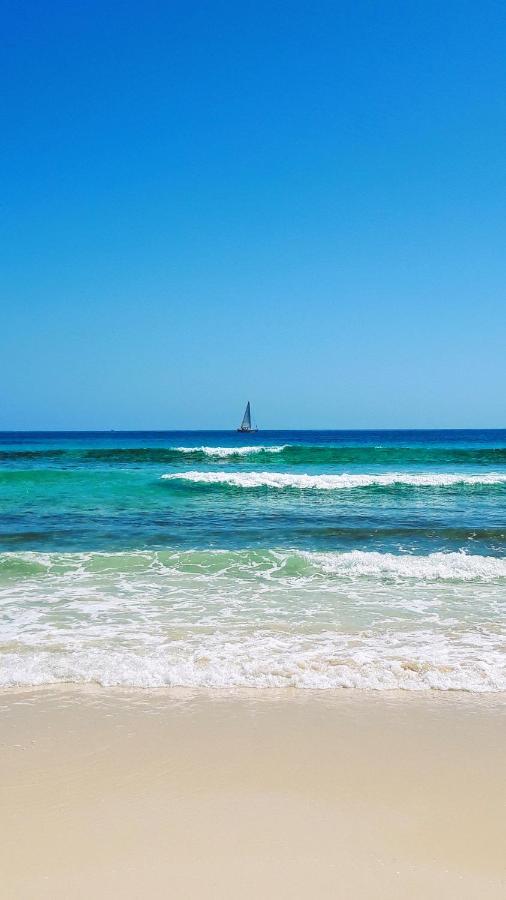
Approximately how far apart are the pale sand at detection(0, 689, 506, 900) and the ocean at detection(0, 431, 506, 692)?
0.55m

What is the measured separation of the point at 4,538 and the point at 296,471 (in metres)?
18.3

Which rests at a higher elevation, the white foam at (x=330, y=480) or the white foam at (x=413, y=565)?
the white foam at (x=330, y=480)

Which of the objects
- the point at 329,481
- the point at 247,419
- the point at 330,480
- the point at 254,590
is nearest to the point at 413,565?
the point at 254,590

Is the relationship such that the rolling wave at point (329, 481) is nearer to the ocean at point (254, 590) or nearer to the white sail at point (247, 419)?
the ocean at point (254, 590)

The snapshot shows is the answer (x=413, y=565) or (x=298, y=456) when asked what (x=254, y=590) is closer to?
(x=413, y=565)

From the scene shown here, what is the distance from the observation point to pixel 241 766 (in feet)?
12.0

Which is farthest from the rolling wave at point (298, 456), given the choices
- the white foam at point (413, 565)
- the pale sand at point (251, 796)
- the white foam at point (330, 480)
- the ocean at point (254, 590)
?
the pale sand at point (251, 796)

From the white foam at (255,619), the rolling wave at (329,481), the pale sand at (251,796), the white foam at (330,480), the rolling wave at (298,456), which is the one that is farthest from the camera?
the rolling wave at (298,456)

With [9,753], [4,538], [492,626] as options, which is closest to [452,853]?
[9,753]

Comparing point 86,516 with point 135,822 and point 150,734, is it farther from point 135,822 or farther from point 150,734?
point 135,822

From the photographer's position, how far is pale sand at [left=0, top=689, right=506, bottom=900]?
8.80ft

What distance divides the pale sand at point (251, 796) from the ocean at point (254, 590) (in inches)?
21.7

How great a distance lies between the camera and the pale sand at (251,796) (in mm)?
2682

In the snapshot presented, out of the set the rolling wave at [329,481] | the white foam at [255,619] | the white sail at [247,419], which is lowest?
the white foam at [255,619]
